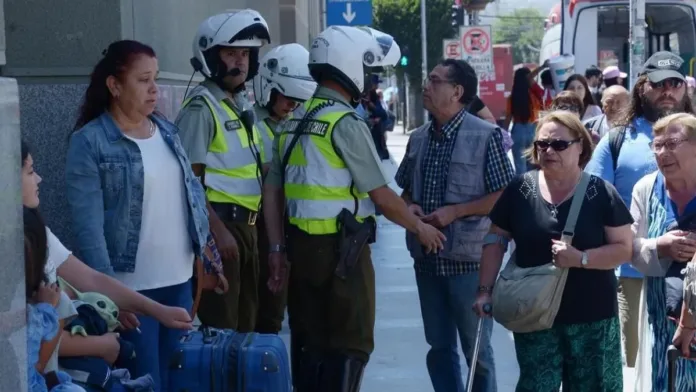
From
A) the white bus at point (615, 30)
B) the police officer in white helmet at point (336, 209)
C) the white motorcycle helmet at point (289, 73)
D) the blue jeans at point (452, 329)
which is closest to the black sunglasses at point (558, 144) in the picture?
the police officer in white helmet at point (336, 209)

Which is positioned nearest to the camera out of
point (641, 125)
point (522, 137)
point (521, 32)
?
point (641, 125)

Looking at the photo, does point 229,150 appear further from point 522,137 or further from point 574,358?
point 522,137

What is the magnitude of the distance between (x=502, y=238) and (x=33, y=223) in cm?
228

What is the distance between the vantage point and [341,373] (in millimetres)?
5754

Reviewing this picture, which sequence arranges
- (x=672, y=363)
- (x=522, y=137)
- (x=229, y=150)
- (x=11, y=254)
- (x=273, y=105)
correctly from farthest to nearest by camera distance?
(x=522, y=137)
(x=273, y=105)
(x=229, y=150)
(x=672, y=363)
(x=11, y=254)

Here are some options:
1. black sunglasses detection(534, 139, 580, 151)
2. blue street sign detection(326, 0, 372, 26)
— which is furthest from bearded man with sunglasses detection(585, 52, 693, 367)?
blue street sign detection(326, 0, 372, 26)

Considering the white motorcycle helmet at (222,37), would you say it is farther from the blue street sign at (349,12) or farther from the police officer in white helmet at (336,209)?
the blue street sign at (349,12)

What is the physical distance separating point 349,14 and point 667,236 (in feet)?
44.5

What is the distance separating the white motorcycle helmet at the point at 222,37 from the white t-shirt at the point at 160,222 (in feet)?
4.30

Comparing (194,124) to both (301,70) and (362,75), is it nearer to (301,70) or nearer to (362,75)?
(362,75)

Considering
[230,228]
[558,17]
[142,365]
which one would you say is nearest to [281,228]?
[230,228]

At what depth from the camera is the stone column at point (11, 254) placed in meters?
3.38

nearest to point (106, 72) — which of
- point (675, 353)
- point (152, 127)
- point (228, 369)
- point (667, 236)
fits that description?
point (152, 127)

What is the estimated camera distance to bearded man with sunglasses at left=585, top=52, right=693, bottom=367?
6484mm
